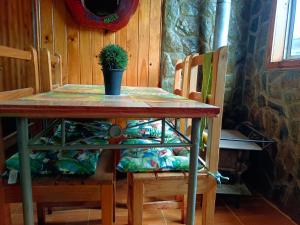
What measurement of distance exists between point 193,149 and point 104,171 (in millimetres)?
388

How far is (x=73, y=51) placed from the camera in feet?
7.17

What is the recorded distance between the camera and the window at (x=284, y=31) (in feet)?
6.10

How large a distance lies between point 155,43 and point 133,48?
20 cm

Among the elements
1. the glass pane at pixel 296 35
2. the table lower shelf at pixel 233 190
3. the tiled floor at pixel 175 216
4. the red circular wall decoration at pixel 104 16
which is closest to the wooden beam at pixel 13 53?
the red circular wall decoration at pixel 104 16

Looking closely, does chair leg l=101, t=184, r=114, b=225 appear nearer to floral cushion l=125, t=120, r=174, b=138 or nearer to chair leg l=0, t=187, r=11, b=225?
chair leg l=0, t=187, r=11, b=225

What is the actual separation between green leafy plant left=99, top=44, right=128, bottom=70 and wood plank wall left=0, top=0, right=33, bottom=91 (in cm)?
131

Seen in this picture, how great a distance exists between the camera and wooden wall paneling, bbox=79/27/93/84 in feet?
7.11

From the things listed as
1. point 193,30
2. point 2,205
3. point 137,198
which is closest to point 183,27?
point 193,30

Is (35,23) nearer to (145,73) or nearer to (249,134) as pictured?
(145,73)

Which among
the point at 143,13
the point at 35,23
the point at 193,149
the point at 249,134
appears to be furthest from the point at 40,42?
the point at 249,134

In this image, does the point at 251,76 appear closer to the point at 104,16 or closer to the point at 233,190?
the point at 233,190

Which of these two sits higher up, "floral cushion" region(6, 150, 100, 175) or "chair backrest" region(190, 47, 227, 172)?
"chair backrest" region(190, 47, 227, 172)

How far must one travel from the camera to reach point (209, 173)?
111 centimetres

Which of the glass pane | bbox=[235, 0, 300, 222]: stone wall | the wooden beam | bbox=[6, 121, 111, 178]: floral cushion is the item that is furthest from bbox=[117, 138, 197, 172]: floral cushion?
the glass pane
